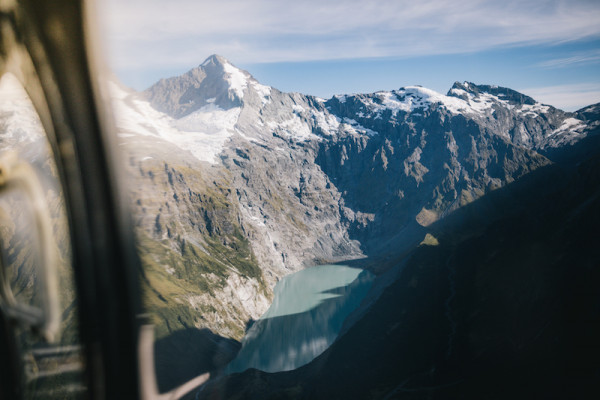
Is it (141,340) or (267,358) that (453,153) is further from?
(141,340)

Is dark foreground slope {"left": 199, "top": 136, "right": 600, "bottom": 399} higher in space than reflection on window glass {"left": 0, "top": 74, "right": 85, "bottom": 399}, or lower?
lower

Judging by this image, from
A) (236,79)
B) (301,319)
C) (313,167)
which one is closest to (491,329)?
(301,319)

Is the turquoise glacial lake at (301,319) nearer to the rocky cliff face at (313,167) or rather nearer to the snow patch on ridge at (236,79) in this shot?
the rocky cliff face at (313,167)

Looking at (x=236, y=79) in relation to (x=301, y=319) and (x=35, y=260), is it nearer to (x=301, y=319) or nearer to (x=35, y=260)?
(x=301, y=319)

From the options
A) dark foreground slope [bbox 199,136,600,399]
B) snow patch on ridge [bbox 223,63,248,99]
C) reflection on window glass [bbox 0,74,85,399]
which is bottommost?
dark foreground slope [bbox 199,136,600,399]

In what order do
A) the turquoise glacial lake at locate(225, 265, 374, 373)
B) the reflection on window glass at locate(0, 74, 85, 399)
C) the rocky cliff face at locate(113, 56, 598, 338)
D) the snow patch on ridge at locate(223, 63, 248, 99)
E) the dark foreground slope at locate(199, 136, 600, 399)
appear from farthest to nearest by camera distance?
the snow patch on ridge at locate(223, 63, 248, 99), the rocky cliff face at locate(113, 56, 598, 338), the turquoise glacial lake at locate(225, 265, 374, 373), the dark foreground slope at locate(199, 136, 600, 399), the reflection on window glass at locate(0, 74, 85, 399)

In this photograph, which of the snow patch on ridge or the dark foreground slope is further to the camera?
the snow patch on ridge

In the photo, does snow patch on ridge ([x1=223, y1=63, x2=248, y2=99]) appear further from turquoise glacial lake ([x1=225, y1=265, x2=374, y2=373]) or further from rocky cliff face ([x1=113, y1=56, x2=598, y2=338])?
turquoise glacial lake ([x1=225, y1=265, x2=374, y2=373])

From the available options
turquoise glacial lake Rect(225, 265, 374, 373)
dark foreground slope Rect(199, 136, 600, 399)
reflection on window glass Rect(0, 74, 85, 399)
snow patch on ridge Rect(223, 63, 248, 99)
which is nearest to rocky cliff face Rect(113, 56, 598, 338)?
snow patch on ridge Rect(223, 63, 248, 99)
